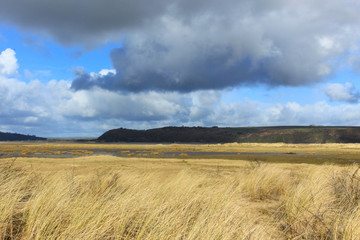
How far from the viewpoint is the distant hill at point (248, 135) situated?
13150 centimetres

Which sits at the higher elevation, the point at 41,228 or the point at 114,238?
the point at 41,228

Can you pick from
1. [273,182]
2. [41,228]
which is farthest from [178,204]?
[273,182]

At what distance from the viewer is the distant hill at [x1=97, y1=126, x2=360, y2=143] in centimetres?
13150

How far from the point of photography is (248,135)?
158875 millimetres

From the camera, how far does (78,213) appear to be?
4.24 meters

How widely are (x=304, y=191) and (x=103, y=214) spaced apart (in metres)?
5.59

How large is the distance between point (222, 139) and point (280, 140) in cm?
3707

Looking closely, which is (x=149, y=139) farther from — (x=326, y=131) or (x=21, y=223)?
(x=21, y=223)

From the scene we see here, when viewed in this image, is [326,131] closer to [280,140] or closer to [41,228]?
[280,140]

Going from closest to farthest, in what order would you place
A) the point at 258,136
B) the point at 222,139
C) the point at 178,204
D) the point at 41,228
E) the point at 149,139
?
1. the point at 41,228
2. the point at 178,204
3. the point at 258,136
4. the point at 222,139
5. the point at 149,139

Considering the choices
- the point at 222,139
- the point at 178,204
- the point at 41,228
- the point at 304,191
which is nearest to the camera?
the point at 41,228

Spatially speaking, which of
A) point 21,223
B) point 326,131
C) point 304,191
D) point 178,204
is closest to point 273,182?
point 304,191

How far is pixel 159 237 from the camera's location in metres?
3.76

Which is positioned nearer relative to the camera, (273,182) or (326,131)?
(273,182)
